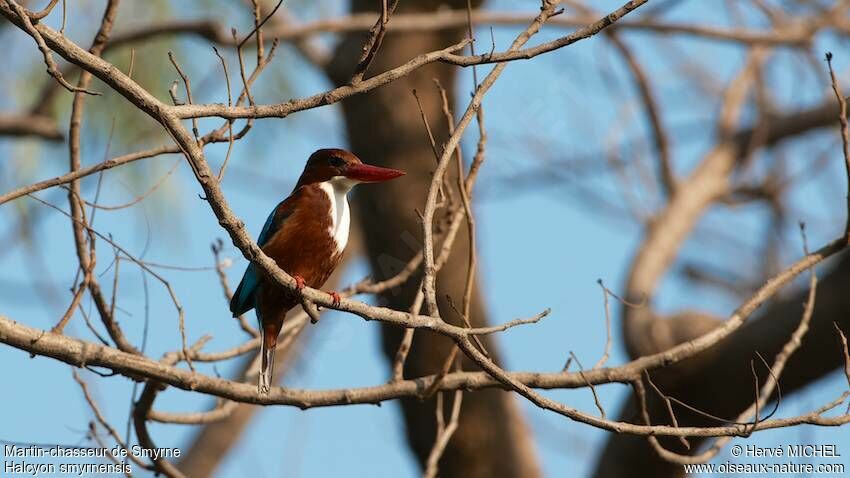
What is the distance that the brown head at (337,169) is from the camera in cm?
365

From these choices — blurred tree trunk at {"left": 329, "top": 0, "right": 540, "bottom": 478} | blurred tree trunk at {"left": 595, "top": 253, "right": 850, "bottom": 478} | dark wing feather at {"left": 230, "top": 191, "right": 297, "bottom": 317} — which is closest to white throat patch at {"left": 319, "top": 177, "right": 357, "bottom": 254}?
dark wing feather at {"left": 230, "top": 191, "right": 297, "bottom": 317}

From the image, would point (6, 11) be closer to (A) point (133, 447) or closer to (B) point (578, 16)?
(A) point (133, 447)

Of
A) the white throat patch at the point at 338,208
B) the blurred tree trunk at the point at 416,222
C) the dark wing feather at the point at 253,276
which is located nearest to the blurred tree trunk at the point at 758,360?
the blurred tree trunk at the point at 416,222

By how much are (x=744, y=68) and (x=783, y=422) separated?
4.63 metres

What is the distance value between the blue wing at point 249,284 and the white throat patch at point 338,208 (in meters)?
0.16

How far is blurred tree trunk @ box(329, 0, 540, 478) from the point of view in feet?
17.1

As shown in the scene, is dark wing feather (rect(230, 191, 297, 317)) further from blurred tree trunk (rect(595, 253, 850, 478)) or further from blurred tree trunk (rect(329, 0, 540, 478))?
blurred tree trunk (rect(329, 0, 540, 478))

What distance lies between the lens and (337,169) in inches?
144

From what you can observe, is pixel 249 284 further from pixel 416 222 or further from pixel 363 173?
pixel 416 222

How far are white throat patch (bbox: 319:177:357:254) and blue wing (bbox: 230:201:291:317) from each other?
0.53ft

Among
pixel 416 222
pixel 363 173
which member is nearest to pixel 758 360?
pixel 363 173

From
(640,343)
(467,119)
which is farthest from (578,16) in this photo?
(467,119)

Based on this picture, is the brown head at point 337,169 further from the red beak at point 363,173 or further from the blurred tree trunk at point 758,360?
the blurred tree trunk at point 758,360

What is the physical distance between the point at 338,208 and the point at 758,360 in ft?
5.94
